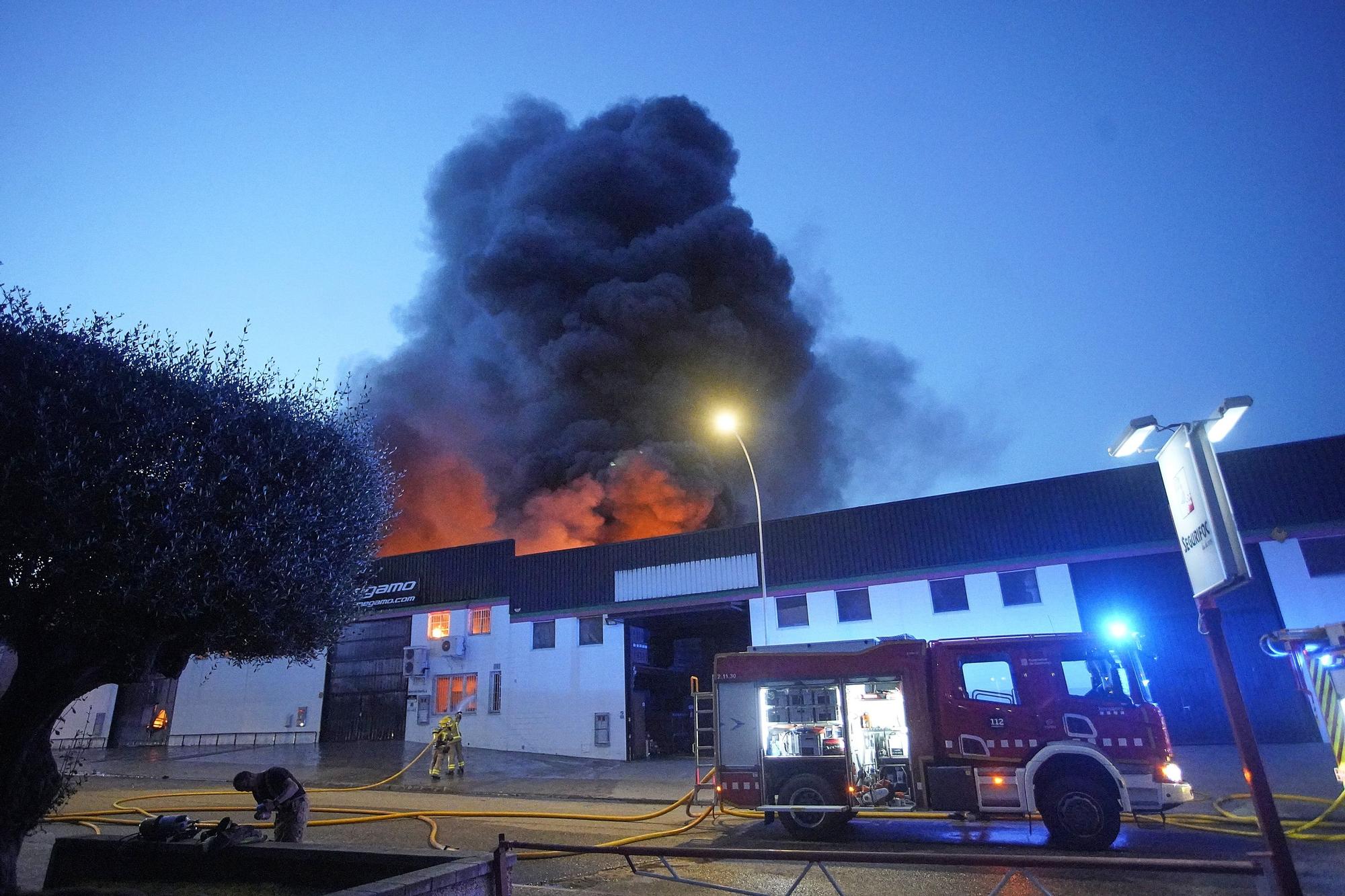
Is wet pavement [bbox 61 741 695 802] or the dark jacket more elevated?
the dark jacket

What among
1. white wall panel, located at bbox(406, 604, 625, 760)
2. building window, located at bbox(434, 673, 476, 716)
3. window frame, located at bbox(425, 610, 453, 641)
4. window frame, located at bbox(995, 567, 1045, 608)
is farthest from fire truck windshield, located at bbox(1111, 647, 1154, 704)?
window frame, located at bbox(425, 610, 453, 641)

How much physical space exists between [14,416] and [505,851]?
663cm

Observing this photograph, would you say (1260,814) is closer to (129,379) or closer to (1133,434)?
(1133,434)

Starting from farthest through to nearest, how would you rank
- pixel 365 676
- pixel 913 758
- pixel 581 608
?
pixel 365 676, pixel 581 608, pixel 913 758

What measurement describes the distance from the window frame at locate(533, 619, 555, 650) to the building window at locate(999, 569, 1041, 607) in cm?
1465

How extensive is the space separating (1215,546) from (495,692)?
82.2 feet

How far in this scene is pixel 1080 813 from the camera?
9.92 m

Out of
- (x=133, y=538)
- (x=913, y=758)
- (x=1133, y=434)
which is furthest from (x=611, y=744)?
(x=1133, y=434)

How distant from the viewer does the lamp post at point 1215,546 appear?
14.5ft

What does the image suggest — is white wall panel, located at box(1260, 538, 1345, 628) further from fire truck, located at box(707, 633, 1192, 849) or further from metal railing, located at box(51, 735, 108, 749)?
metal railing, located at box(51, 735, 108, 749)

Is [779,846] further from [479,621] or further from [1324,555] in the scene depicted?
[479,621]

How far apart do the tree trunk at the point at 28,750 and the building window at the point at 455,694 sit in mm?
19563

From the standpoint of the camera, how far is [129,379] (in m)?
8.65

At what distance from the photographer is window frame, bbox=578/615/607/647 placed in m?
25.5
